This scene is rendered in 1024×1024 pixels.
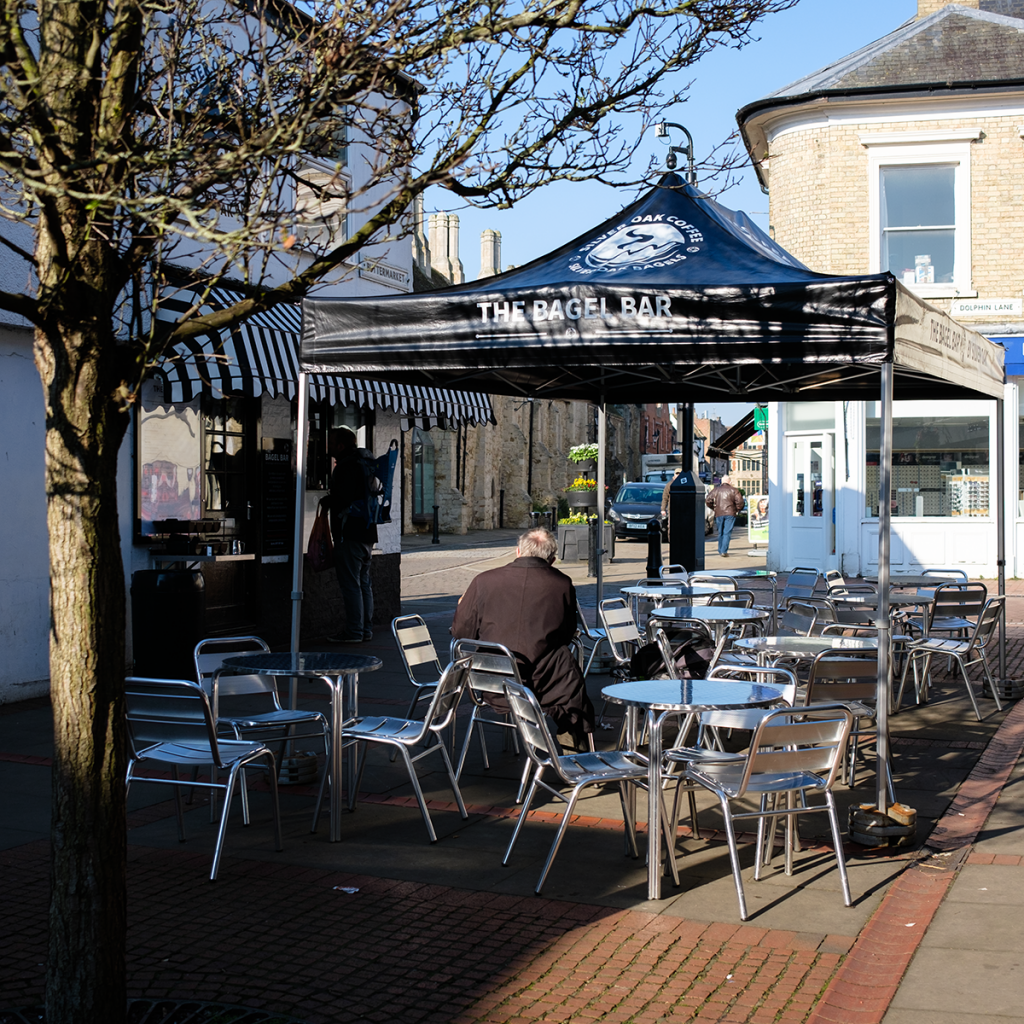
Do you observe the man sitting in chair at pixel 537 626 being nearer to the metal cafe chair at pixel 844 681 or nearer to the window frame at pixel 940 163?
the metal cafe chair at pixel 844 681

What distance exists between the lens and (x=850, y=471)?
766 inches

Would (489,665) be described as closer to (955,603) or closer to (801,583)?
(955,603)

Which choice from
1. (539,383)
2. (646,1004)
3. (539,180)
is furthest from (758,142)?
(646,1004)

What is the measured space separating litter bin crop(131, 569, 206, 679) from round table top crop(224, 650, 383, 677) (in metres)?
3.62

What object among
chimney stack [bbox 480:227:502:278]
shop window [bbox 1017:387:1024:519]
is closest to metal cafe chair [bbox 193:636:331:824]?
shop window [bbox 1017:387:1024:519]

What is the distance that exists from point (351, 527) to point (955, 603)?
591cm

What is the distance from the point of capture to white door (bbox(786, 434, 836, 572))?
19828mm

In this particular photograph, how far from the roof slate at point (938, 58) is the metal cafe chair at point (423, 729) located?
15849mm

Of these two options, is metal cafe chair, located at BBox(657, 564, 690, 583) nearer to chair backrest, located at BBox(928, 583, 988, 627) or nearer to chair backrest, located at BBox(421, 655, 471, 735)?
chair backrest, located at BBox(928, 583, 988, 627)

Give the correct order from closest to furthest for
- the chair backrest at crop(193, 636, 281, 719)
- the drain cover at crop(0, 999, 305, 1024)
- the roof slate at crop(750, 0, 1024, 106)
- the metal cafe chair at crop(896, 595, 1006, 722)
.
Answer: the drain cover at crop(0, 999, 305, 1024)
the chair backrest at crop(193, 636, 281, 719)
the metal cafe chair at crop(896, 595, 1006, 722)
the roof slate at crop(750, 0, 1024, 106)

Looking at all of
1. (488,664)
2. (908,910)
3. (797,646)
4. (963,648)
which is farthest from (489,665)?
(963,648)

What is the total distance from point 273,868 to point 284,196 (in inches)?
340

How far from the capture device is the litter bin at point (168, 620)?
386 inches

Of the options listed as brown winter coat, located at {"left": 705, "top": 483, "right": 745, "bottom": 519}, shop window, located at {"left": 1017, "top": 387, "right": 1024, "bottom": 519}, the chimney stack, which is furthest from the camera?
the chimney stack
